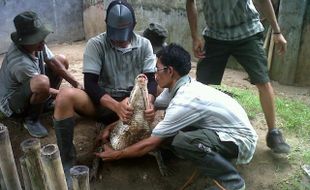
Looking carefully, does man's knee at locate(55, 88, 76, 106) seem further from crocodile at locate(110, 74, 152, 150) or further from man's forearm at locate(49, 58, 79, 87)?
man's forearm at locate(49, 58, 79, 87)

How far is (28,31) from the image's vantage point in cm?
401

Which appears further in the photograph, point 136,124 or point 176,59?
point 136,124

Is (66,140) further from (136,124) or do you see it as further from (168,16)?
(168,16)

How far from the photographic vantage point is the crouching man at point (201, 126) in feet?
10.0

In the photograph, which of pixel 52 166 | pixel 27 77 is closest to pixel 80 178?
pixel 52 166

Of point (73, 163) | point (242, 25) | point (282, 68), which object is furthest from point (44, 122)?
point (282, 68)

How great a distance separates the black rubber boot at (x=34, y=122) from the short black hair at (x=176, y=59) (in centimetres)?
175

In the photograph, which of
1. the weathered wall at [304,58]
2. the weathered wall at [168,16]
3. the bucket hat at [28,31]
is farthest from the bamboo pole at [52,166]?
the weathered wall at [168,16]

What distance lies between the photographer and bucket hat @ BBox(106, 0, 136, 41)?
3627 mm

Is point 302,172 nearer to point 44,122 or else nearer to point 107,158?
point 107,158

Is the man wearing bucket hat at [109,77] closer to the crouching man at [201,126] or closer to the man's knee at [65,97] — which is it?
the man's knee at [65,97]

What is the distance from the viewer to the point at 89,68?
11.9ft

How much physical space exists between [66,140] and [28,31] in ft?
4.35

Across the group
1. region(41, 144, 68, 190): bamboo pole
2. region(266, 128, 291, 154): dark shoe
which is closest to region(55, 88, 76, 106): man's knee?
region(41, 144, 68, 190): bamboo pole
